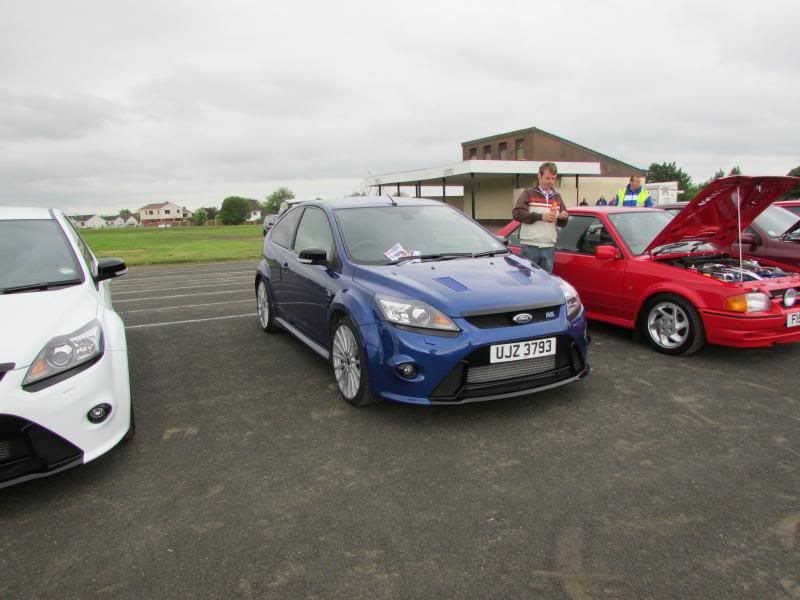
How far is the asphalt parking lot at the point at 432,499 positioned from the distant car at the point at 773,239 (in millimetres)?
2227

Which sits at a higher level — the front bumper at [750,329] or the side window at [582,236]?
the side window at [582,236]

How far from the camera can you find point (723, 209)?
5332 millimetres

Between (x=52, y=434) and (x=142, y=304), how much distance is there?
275 inches

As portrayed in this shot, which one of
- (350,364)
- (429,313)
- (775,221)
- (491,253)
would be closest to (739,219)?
(775,221)

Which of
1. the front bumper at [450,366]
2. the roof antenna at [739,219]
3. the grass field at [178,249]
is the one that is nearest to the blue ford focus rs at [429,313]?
the front bumper at [450,366]

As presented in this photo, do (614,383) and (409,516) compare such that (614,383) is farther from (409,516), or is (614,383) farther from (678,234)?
(409,516)

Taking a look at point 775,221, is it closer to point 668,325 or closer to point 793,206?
point 793,206

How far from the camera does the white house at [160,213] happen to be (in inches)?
6526

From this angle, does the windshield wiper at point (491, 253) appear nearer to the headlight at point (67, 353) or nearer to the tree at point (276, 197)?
the headlight at point (67, 353)

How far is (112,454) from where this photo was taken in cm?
337

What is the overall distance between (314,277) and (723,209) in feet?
13.2

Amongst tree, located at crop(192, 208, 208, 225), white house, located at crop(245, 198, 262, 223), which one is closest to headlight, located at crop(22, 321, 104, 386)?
tree, located at crop(192, 208, 208, 225)

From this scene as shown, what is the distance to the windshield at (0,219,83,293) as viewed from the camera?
11.8ft

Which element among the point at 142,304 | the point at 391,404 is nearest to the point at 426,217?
the point at 391,404
